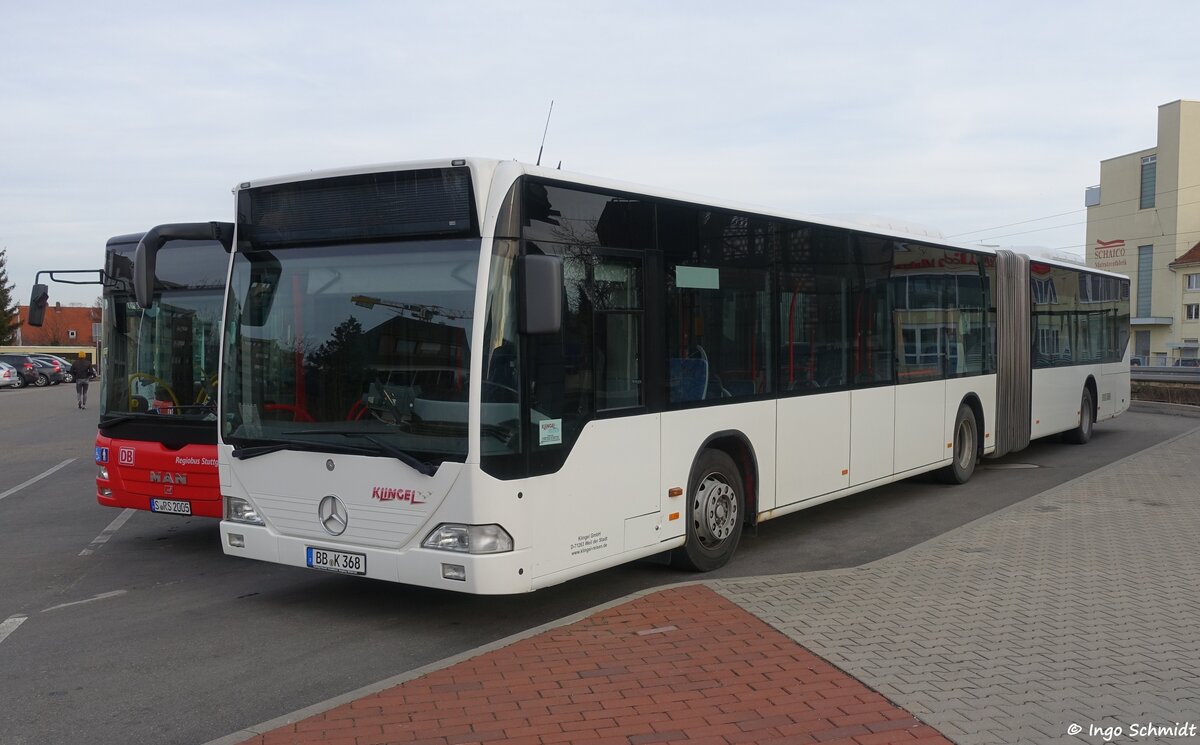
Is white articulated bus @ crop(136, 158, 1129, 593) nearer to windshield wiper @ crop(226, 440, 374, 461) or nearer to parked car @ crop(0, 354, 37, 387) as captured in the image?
windshield wiper @ crop(226, 440, 374, 461)

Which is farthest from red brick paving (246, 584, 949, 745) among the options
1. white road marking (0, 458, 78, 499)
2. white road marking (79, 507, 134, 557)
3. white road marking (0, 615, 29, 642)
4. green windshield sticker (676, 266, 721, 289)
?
white road marking (0, 458, 78, 499)

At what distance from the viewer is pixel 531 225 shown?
21.1 feet

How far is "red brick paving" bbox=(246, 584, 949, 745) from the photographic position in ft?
15.3

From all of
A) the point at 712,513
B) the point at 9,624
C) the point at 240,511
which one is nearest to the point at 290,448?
the point at 240,511

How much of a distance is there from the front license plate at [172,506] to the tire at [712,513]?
4.39 m

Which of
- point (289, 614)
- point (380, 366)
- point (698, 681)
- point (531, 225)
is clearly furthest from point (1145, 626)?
point (289, 614)

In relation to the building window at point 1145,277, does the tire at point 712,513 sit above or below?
below

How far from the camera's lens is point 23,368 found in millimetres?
53844

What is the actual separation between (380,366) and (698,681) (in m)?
2.72

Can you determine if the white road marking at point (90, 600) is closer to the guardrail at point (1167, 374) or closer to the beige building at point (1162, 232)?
the guardrail at point (1167, 374)

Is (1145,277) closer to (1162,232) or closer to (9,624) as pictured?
(1162,232)

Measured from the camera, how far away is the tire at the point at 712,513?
313 inches

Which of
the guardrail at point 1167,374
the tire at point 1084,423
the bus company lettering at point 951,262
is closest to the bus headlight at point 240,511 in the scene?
the bus company lettering at point 951,262

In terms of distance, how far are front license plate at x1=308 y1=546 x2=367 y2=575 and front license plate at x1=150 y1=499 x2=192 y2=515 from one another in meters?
2.98
